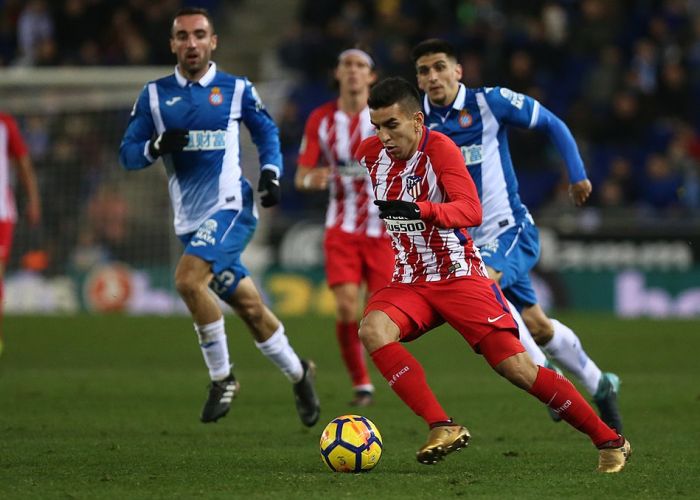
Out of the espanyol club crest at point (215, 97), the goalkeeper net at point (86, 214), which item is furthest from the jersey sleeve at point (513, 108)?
the goalkeeper net at point (86, 214)

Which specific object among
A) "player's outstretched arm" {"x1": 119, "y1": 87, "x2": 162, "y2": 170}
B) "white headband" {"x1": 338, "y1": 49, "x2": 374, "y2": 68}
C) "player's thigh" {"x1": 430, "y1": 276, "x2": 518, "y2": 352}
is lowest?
"player's thigh" {"x1": 430, "y1": 276, "x2": 518, "y2": 352}

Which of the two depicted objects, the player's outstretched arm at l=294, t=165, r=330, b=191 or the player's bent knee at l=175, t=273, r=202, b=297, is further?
the player's outstretched arm at l=294, t=165, r=330, b=191

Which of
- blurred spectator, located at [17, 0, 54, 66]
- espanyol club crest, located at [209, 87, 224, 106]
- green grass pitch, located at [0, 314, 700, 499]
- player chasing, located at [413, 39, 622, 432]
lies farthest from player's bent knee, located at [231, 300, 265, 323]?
blurred spectator, located at [17, 0, 54, 66]

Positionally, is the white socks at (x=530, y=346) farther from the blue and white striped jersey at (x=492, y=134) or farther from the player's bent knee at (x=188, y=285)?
the player's bent knee at (x=188, y=285)

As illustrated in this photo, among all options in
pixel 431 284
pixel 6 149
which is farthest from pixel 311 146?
pixel 431 284

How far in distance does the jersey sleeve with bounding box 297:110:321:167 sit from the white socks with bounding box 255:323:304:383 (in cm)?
199

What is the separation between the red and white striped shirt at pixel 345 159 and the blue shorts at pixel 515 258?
91.7 inches

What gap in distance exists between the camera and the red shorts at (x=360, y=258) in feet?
33.1

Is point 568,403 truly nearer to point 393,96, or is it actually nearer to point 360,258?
point 393,96

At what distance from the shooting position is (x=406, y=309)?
21.0 ft

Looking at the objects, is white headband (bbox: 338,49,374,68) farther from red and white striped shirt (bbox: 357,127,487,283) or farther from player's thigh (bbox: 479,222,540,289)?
red and white striped shirt (bbox: 357,127,487,283)

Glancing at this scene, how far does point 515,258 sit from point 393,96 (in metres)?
1.89

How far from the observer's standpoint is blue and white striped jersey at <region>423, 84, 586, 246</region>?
7.76 metres

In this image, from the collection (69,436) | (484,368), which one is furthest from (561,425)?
(484,368)
